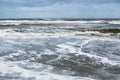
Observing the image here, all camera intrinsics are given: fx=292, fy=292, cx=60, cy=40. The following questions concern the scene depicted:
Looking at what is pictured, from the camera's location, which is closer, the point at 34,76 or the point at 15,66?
the point at 34,76

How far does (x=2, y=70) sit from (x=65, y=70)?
2.14 metres

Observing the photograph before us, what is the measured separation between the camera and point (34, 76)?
9039mm

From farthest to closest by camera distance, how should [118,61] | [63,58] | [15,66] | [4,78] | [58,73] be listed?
[63,58], [118,61], [15,66], [58,73], [4,78]

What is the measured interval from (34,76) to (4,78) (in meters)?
0.92

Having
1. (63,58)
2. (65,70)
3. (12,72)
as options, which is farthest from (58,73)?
(63,58)

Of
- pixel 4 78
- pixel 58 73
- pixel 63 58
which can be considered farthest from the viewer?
pixel 63 58

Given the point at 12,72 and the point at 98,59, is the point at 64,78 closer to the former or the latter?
the point at 12,72

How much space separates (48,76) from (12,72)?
136 centimetres

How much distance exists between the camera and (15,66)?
424 inches

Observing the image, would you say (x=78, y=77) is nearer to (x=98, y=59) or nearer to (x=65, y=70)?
(x=65, y=70)

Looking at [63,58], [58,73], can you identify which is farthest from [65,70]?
[63,58]

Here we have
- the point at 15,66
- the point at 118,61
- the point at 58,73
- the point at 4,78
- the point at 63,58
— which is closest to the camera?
the point at 4,78

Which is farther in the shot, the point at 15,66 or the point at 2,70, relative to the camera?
the point at 15,66

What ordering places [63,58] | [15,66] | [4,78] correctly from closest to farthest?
[4,78] → [15,66] → [63,58]
